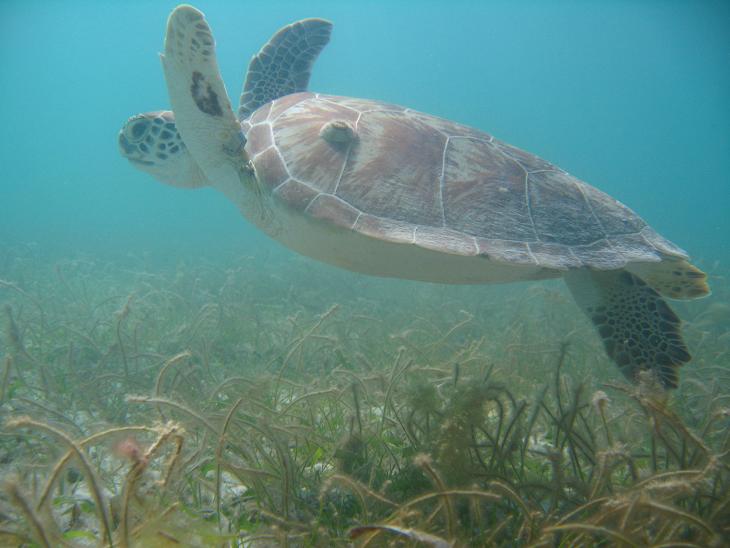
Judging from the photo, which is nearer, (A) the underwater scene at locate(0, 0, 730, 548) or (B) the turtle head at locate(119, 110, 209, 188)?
(A) the underwater scene at locate(0, 0, 730, 548)

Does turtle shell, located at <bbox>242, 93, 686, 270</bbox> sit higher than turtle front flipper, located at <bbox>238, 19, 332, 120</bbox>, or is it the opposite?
turtle front flipper, located at <bbox>238, 19, 332, 120</bbox>

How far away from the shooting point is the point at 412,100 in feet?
272

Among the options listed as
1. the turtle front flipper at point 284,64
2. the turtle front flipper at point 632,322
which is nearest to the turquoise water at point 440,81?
the turtle front flipper at point 284,64

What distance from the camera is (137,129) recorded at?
3.58 metres

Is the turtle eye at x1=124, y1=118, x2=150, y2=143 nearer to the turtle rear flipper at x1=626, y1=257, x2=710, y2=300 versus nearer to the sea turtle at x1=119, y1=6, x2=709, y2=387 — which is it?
the sea turtle at x1=119, y1=6, x2=709, y2=387

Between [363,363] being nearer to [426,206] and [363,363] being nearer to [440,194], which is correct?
[426,206]

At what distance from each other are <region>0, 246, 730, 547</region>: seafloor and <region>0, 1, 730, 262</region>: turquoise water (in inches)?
2804

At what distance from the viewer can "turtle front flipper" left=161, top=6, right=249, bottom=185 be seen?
7.77 ft

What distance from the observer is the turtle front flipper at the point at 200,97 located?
93.3 inches

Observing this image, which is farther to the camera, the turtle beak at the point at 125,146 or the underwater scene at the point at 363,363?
the turtle beak at the point at 125,146

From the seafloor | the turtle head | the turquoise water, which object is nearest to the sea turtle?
the seafloor

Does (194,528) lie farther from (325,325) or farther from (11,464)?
(325,325)

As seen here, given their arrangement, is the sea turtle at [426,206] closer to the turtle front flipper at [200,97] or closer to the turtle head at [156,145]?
the turtle front flipper at [200,97]

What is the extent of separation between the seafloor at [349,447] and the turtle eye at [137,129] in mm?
1873
